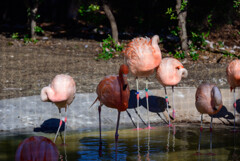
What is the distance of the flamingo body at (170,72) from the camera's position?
620 centimetres

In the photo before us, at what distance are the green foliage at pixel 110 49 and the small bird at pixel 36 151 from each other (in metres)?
7.79

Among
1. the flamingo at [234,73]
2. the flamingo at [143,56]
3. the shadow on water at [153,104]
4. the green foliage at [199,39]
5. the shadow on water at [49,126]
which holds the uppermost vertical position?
the green foliage at [199,39]

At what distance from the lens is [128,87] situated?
15.4ft

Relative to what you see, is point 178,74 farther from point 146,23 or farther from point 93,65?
point 146,23

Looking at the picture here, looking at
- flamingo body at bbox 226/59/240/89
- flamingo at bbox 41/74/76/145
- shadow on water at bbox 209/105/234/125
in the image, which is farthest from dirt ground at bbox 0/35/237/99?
flamingo at bbox 41/74/76/145

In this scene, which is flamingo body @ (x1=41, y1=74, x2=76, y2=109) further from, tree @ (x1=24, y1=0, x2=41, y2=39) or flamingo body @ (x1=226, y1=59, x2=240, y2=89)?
tree @ (x1=24, y1=0, x2=41, y2=39)

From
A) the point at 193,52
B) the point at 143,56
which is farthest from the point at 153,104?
the point at 193,52

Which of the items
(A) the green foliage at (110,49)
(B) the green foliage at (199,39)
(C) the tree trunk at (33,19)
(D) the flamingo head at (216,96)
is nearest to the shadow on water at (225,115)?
(D) the flamingo head at (216,96)

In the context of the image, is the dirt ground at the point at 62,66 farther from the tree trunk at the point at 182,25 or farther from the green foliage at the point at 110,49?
the tree trunk at the point at 182,25

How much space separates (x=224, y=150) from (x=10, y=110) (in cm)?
319

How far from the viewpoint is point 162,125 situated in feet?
20.4

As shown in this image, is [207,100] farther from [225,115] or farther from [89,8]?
[89,8]

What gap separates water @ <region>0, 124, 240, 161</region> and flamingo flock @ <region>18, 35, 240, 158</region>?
0.20m

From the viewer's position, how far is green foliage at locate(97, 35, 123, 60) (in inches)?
420
